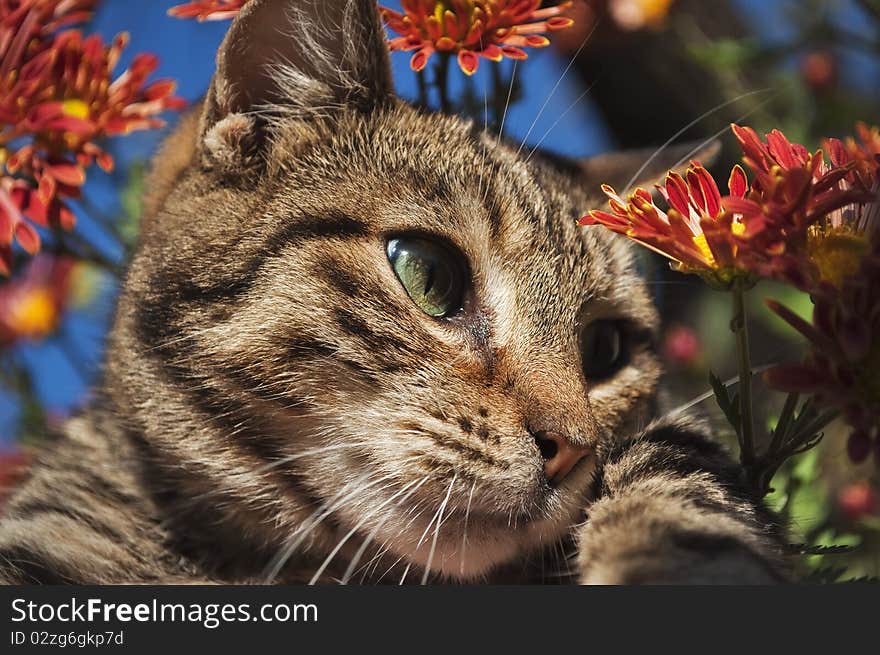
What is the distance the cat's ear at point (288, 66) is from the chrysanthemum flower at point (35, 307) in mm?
566

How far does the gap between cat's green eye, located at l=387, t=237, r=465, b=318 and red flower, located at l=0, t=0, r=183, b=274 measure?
403mm

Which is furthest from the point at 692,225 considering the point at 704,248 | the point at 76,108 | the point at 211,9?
the point at 76,108

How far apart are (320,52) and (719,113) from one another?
27.1 inches

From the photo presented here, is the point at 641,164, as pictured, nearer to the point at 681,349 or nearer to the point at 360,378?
the point at 681,349

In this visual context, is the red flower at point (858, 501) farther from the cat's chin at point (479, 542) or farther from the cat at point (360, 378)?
the cat's chin at point (479, 542)

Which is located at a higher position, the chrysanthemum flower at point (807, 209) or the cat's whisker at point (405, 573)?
the chrysanthemum flower at point (807, 209)

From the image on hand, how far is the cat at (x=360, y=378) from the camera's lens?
0.93m

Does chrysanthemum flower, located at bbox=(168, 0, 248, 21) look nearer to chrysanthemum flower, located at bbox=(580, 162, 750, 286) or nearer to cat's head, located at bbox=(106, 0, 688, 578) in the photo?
cat's head, located at bbox=(106, 0, 688, 578)

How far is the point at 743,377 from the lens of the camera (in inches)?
32.4

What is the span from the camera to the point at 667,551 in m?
0.81

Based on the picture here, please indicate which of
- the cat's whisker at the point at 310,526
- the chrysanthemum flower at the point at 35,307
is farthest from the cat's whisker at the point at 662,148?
the chrysanthemum flower at the point at 35,307

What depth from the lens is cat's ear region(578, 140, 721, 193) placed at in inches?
48.7

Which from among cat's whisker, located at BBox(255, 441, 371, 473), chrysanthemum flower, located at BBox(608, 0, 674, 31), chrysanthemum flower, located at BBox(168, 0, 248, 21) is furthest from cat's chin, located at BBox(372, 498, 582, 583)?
chrysanthemum flower, located at BBox(608, 0, 674, 31)

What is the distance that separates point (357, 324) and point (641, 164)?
611 millimetres
